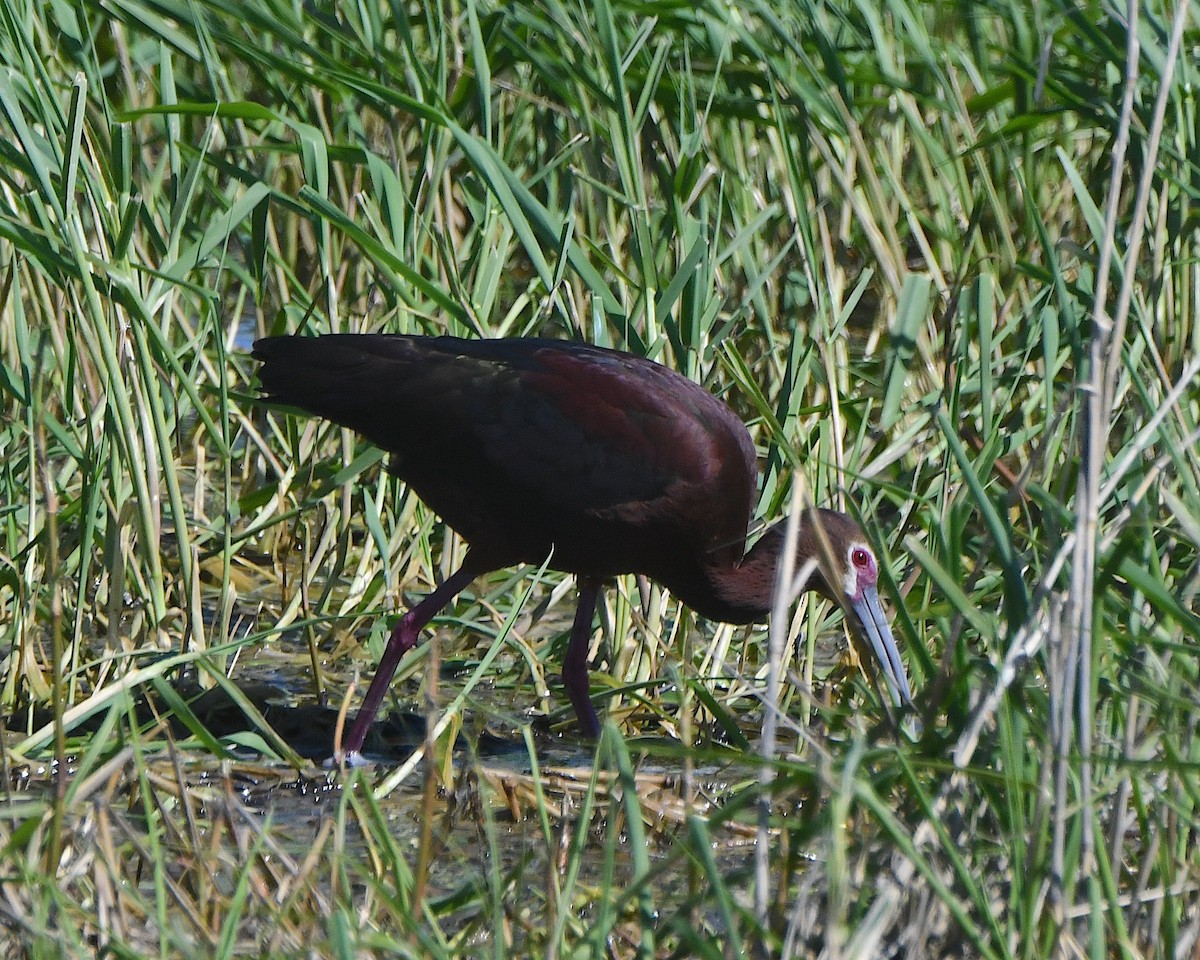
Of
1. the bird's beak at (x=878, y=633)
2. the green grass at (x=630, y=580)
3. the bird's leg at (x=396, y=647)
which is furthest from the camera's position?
the bird's leg at (x=396, y=647)

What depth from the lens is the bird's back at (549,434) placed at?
377 cm

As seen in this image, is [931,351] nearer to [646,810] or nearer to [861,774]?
[646,810]

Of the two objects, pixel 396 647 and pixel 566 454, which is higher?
pixel 566 454

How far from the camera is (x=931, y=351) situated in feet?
14.5

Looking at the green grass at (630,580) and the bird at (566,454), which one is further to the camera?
the bird at (566,454)

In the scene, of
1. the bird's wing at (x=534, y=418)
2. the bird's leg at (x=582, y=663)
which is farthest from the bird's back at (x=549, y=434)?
the bird's leg at (x=582, y=663)

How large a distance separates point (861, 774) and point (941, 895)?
0.31 meters

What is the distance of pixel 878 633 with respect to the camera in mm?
3676

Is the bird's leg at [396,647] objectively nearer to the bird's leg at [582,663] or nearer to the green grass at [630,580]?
the green grass at [630,580]

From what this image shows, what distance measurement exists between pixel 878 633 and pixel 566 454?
29.0 inches

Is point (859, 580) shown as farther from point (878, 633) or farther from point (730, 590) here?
point (730, 590)

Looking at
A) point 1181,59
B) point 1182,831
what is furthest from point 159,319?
point 1182,831

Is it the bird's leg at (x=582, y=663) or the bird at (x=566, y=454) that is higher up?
the bird at (x=566, y=454)

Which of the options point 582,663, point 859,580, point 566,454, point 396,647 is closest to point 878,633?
point 859,580
